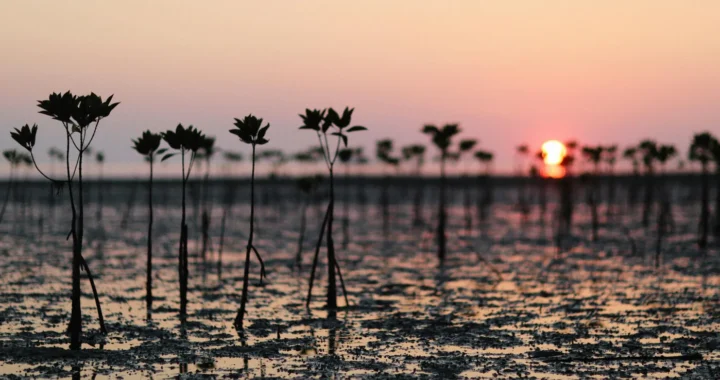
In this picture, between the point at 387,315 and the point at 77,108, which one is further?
the point at 387,315

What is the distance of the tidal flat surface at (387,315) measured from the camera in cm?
1113

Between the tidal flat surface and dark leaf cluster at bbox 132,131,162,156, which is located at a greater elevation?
dark leaf cluster at bbox 132,131,162,156

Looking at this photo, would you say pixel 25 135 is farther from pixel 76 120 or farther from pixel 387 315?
pixel 387 315

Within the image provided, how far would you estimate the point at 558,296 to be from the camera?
17.7 metres

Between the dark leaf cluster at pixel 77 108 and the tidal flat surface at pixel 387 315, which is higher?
the dark leaf cluster at pixel 77 108

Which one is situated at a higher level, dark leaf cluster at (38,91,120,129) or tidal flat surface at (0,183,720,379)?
dark leaf cluster at (38,91,120,129)

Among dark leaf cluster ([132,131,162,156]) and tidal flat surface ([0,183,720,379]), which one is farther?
dark leaf cluster ([132,131,162,156])

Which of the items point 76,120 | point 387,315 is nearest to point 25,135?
point 76,120

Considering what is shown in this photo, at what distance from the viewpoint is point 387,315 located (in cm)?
1545

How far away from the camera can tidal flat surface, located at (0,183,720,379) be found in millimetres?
11133

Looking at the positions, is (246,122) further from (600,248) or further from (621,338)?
(600,248)

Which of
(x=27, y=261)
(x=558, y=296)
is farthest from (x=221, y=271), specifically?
(x=558, y=296)

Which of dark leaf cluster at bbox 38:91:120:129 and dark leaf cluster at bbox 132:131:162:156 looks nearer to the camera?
dark leaf cluster at bbox 38:91:120:129

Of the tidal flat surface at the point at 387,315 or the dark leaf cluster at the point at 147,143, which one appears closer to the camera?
the tidal flat surface at the point at 387,315
